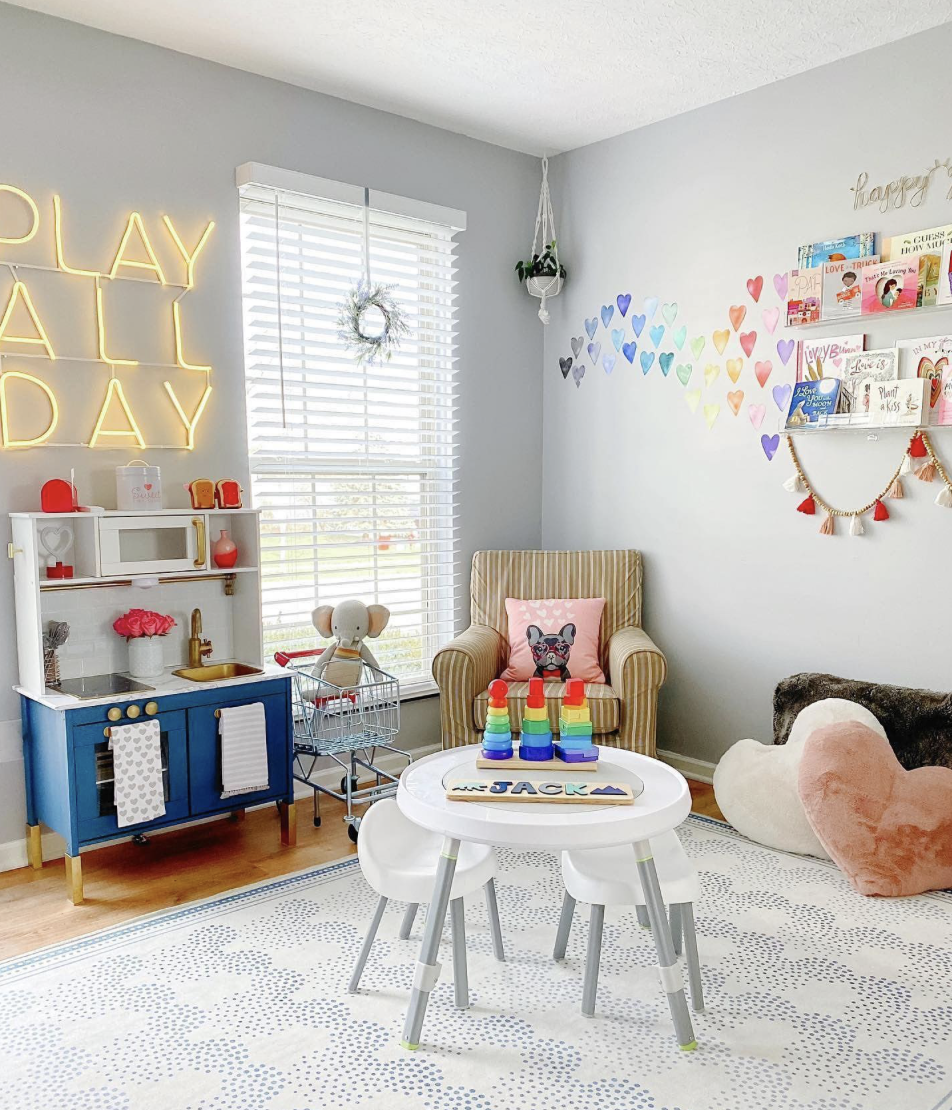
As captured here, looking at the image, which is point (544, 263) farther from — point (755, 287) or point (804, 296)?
point (804, 296)

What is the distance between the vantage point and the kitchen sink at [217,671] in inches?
131

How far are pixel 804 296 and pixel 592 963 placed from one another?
8.27 ft

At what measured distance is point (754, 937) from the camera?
8.67ft

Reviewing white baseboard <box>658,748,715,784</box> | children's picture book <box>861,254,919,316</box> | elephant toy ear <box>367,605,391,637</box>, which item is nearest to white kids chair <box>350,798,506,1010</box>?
elephant toy ear <box>367,605,391,637</box>

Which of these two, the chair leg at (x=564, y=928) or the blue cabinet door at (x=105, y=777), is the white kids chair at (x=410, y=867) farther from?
the blue cabinet door at (x=105, y=777)

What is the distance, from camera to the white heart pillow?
3186 mm

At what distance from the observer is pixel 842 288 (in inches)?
135

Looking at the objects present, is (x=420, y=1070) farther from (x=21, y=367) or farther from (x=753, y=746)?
(x=21, y=367)

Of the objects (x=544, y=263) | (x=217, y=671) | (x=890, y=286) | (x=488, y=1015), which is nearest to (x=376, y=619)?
(x=217, y=671)

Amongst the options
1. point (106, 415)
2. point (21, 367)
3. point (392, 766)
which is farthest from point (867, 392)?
point (21, 367)

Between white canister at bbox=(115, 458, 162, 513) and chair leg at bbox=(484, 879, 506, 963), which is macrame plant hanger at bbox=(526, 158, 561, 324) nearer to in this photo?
white canister at bbox=(115, 458, 162, 513)

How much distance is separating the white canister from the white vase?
45 cm

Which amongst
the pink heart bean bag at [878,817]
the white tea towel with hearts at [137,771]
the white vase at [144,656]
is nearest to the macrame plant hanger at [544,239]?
the white vase at [144,656]

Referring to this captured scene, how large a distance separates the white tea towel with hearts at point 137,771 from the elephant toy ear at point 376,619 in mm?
900
